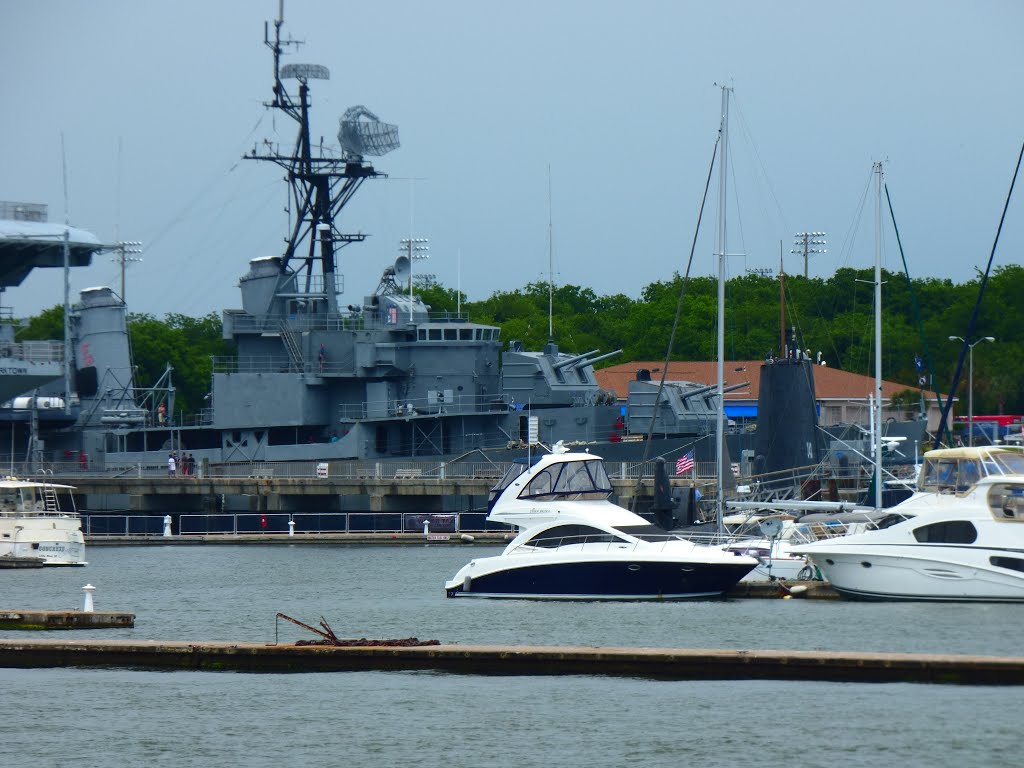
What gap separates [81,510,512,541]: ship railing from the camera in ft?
175

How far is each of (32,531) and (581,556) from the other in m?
19.0

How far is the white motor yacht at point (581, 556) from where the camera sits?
32.0 metres

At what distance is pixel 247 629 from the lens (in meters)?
29.9

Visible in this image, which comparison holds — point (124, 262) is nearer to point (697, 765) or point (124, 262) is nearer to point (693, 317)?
point (693, 317)

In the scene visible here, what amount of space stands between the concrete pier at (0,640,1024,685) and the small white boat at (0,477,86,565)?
1922 centimetres

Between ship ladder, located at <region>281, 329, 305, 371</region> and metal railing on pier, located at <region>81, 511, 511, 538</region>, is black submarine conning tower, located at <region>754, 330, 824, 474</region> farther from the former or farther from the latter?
ship ladder, located at <region>281, 329, 305, 371</region>

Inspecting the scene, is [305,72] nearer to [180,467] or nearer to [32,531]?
[180,467]

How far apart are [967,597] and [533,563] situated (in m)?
8.76

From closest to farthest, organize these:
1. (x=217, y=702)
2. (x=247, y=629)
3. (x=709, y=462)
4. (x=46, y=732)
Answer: (x=46, y=732) < (x=217, y=702) < (x=247, y=629) < (x=709, y=462)

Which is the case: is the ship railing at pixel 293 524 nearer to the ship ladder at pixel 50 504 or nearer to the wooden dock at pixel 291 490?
the wooden dock at pixel 291 490

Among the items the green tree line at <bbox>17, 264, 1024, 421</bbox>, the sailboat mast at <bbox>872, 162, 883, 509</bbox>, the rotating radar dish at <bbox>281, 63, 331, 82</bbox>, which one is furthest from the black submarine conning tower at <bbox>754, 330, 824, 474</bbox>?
the green tree line at <bbox>17, 264, 1024, 421</bbox>

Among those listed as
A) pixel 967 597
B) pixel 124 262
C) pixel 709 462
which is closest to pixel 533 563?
pixel 967 597

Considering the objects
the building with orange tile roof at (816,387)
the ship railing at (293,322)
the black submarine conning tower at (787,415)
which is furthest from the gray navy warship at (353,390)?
the building with orange tile roof at (816,387)

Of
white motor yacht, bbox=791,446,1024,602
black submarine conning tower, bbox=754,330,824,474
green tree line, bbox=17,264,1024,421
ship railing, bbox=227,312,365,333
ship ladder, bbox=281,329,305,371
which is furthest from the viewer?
green tree line, bbox=17,264,1024,421
